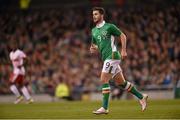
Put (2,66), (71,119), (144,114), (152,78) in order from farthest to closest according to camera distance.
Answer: (2,66) → (152,78) → (144,114) → (71,119)

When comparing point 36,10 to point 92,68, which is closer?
point 92,68

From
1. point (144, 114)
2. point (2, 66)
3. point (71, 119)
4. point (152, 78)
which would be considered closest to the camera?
point (71, 119)

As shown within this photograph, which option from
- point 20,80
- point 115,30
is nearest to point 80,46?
point 20,80

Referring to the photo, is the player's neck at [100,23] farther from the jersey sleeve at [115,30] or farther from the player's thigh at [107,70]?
the player's thigh at [107,70]

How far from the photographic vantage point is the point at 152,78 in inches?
1162

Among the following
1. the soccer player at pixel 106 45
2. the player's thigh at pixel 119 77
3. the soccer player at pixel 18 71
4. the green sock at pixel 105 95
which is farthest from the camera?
the soccer player at pixel 18 71

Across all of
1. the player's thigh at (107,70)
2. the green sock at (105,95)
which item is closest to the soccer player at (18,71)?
the player's thigh at (107,70)

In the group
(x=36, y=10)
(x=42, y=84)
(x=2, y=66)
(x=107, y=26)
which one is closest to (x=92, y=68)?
(x=42, y=84)

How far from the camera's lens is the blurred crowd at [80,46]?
2997cm

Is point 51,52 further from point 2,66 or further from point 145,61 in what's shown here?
point 145,61

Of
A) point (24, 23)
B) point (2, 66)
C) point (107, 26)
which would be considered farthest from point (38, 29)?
point (107, 26)

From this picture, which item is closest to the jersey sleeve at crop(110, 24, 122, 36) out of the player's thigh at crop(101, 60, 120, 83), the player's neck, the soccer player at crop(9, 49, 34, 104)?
the player's neck

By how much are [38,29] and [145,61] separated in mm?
7219

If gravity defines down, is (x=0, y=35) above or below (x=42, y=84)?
above
